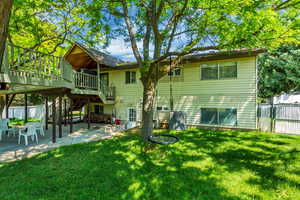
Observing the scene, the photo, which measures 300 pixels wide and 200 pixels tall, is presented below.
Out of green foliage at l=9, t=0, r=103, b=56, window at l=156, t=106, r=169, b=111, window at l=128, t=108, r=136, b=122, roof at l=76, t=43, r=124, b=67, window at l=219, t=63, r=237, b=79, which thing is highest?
green foliage at l=9, t=0, r=103, b=56

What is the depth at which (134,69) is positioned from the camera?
1305 centimetres

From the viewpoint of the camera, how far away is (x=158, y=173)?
169 inches

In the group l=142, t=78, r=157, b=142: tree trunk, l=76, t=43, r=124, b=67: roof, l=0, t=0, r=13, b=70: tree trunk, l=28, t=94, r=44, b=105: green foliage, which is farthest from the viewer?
l=28, t=94, r=44, b=105: green foliage

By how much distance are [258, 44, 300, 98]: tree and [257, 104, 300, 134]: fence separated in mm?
8610

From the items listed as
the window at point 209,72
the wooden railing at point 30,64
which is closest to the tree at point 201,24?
the wooden railing at point 30,64

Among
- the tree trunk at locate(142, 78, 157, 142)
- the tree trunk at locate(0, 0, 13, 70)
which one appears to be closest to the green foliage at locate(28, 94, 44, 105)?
the tree trunk at locate(142, 78, 157, 142)

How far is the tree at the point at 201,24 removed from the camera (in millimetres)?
4828

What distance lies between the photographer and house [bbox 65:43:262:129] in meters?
9.49

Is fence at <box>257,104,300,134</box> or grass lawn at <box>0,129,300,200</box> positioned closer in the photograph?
grass lawn at <box>0,129,300,200</box>

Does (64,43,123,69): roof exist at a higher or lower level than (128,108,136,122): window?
higher

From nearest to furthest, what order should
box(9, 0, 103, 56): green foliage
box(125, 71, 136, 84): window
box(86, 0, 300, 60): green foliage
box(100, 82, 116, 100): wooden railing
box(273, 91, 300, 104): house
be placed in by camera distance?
box(86, 0, 300, 60): green foliage
box(9, 0, 103, 56): green foliage
box(100, 82, 116, 100): wooden railing
box(125, 71, 136, 84): window
box(273, 91, 300, 104): house

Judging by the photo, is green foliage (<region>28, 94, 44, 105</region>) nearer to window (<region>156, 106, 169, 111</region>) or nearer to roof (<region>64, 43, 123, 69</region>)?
roof (<region>64, 43, 123, 69</region>)

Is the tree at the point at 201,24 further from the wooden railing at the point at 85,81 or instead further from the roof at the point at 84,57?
the wooden railing at the point at 85,81

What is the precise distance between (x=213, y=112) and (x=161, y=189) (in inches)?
315
